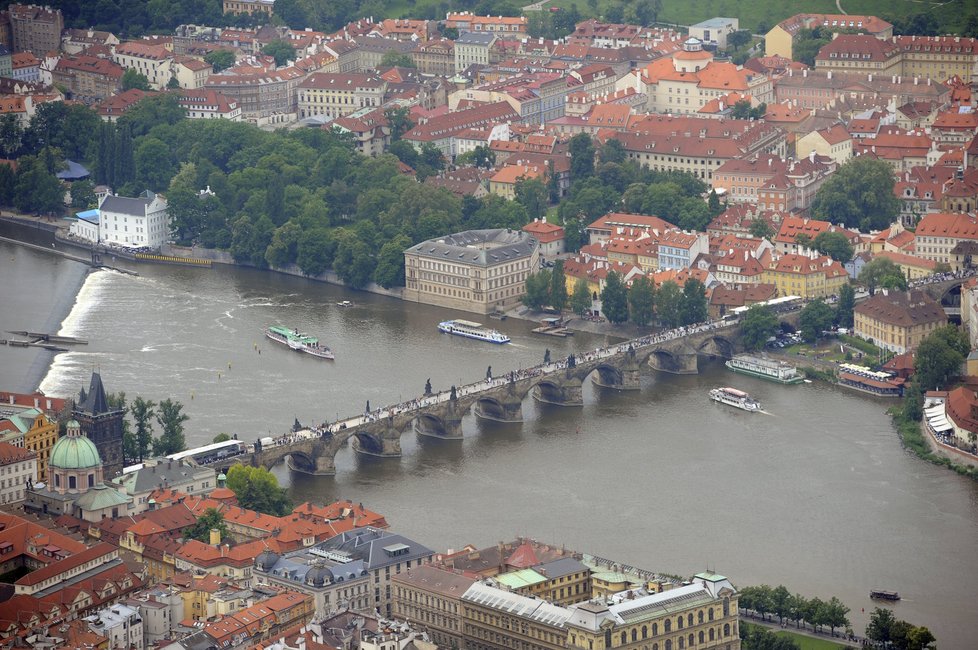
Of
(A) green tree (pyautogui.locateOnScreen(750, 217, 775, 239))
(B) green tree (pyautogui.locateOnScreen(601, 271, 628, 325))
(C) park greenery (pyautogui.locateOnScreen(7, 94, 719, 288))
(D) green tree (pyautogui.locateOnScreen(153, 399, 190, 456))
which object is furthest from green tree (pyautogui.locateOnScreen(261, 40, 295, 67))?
(D) green tree (pyautogui.locateOnScreen(153, 399, 190, 456))

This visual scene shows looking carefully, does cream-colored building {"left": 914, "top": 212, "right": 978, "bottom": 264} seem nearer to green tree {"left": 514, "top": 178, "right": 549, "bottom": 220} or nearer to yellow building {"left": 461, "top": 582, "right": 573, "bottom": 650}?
green tree {"left": 514, "top": 178, "right": 549, "bottom": 220}

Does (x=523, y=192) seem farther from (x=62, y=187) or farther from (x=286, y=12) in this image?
(x=286, y=12)

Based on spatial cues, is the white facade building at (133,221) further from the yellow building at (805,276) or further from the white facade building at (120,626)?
the white facade building at (120,626)

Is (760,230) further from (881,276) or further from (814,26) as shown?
(814,26)

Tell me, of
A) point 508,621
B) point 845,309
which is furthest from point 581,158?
point 508,621

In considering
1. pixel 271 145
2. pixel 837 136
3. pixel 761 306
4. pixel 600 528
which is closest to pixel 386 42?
pixel 271 145

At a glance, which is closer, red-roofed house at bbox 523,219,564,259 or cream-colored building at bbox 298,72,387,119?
red-roofed house at bbox 523,219,564,259

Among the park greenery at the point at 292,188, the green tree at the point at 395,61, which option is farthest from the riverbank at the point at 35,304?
the green tree at the point at 395,61

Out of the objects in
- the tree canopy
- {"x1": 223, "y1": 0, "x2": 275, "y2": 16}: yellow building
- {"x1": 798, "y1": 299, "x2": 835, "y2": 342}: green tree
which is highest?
{"x1": 223, "y1": 0, "x2": 275, "y2": 16}: yellow building
